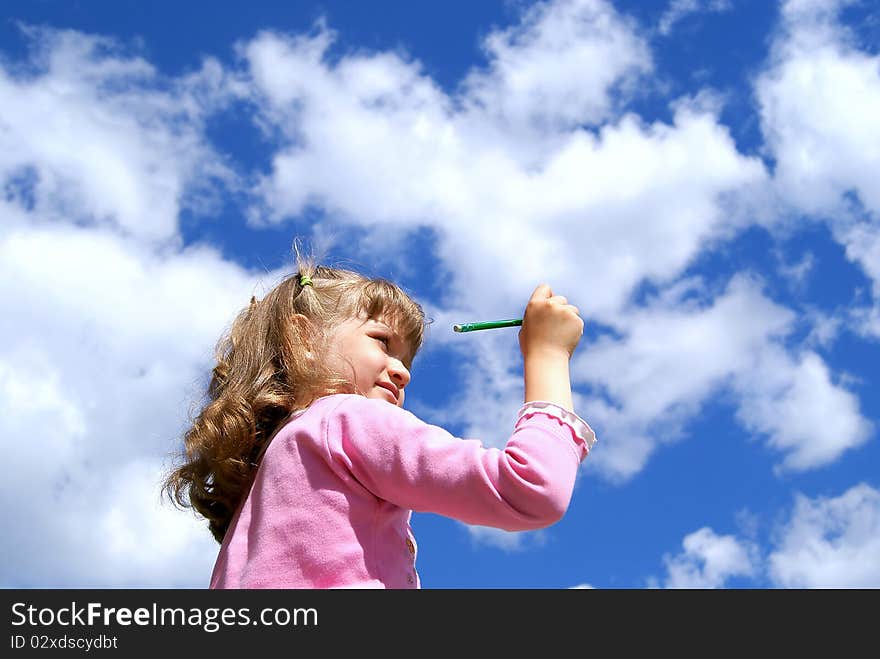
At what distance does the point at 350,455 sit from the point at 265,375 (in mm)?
790

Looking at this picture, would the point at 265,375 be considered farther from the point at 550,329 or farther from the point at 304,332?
the point at 550,329

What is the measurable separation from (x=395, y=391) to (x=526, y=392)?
0.67 metres

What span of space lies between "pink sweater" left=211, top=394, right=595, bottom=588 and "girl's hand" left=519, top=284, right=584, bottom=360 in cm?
28

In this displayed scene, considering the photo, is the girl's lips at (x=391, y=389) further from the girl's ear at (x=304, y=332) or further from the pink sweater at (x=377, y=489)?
the pink sweater at (x=377, y=489)

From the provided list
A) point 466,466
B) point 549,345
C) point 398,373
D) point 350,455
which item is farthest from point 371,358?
point 466,466

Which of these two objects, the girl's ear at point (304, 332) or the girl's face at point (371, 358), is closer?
the girl's face at point (371, 358)

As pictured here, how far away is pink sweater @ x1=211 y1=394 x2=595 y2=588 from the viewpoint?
3.17 m

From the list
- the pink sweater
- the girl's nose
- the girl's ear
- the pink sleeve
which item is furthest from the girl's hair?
the pink sleeve

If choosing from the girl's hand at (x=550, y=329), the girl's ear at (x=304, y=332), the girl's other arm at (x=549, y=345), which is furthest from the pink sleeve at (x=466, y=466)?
the girl's ear at (x=304, y=332)

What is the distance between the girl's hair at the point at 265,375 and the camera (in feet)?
12.7
